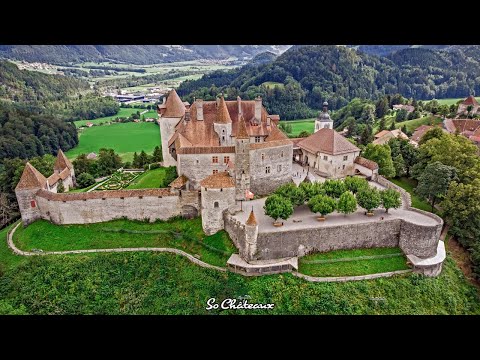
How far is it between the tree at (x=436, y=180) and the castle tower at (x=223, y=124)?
20411 millimetres

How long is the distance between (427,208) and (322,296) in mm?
18305

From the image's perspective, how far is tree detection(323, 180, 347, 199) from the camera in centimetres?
3588

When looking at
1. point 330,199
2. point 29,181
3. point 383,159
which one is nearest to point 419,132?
point 383,159

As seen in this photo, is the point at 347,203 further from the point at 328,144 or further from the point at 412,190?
the point at 412,190

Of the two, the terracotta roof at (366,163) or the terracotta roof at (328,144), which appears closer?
the terracotta roof at (366,163)

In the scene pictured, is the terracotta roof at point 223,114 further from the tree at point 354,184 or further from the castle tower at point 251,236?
the tree at point 354,184

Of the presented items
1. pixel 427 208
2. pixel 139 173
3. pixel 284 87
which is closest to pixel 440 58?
pixel 284 87

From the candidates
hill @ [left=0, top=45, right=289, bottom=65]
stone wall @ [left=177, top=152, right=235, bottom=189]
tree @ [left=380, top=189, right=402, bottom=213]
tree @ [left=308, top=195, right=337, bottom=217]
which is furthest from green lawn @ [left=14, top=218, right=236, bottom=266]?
hill @ [left=0, top=45, right=289, bottom=65]

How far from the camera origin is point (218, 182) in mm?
34281

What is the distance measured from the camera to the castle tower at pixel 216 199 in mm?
34188

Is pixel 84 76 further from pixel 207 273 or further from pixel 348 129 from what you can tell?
pixel 207 273

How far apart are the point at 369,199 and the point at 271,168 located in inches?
411

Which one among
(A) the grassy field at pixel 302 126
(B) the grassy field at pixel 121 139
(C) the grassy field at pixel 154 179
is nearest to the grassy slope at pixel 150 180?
(C) the grassy field at pixel 154 179

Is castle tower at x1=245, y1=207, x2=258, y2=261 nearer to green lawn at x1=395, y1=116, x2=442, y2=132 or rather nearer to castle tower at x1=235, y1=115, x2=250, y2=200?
castle tower at x1=235, y1=115, x2=250, y2=200
